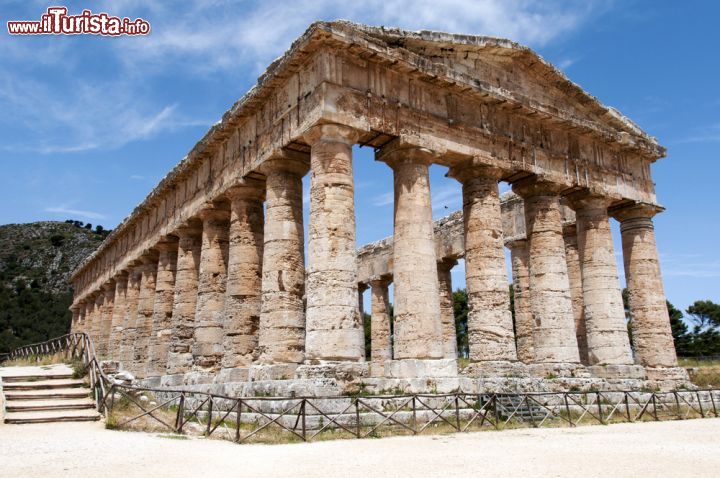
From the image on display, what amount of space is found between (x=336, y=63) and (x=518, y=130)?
7.16m

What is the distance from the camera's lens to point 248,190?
1858 cm

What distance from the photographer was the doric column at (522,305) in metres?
23.5

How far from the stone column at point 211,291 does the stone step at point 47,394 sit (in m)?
3.78

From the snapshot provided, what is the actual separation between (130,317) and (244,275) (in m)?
13.6

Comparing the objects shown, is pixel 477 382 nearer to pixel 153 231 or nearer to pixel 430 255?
pixel 430 255

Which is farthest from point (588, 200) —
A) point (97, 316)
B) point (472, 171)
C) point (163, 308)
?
point (97, 316)

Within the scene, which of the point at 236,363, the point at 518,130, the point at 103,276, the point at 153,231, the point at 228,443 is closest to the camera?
the point at 228,443

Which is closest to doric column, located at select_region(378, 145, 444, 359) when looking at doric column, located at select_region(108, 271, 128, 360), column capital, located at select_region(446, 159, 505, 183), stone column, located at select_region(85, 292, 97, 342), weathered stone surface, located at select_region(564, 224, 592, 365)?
column capital, located at select_region(446, 159, 505, 183)

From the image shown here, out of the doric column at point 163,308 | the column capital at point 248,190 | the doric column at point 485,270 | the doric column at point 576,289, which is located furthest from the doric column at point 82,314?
the doric column at point 485,270

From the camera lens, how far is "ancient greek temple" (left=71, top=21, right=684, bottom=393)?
1445 centimetres

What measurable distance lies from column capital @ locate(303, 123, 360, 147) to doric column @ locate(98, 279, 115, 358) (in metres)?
24.0

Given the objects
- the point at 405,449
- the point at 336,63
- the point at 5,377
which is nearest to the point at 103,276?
the point at 5,377

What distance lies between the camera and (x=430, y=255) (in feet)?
49.8

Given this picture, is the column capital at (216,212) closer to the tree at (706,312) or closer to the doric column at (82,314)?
the doric column at (82,314)
